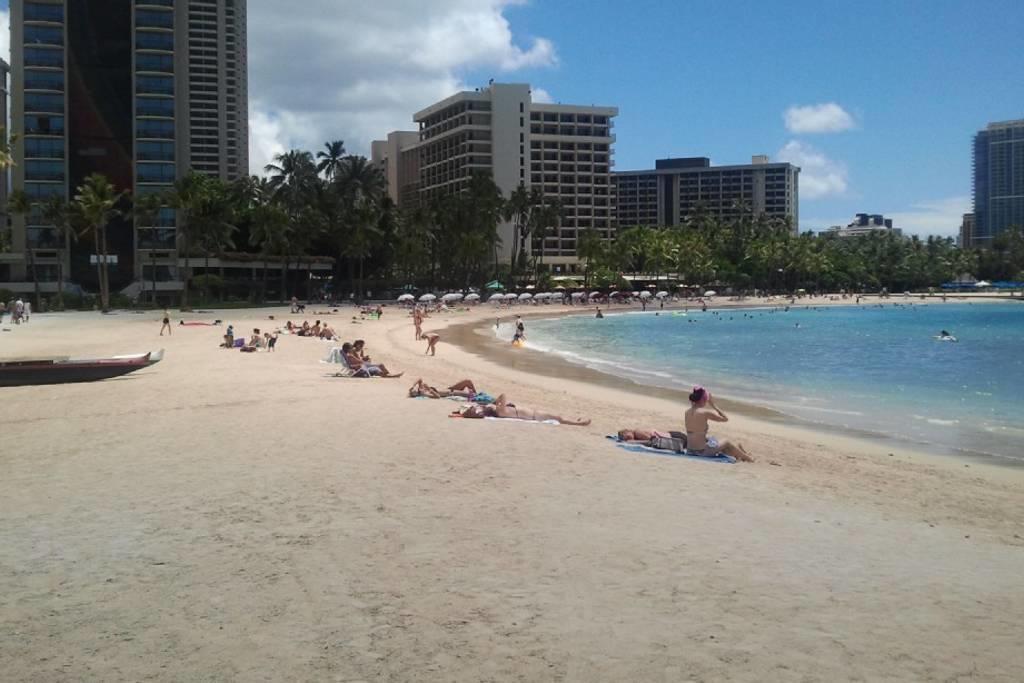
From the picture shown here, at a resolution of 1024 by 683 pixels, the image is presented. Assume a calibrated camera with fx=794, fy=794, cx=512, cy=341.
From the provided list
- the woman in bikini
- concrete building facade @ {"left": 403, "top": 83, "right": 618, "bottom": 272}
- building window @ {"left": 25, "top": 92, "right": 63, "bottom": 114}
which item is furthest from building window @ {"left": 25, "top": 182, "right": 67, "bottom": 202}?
the woman in bikini

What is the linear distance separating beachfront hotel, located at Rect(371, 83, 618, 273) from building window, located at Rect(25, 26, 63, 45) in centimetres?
5613

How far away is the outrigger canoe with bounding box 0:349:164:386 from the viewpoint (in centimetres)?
1778

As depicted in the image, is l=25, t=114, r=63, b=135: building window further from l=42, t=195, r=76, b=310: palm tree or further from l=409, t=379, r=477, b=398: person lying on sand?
l=409, t=379, r=477, b=398: person lying on sand

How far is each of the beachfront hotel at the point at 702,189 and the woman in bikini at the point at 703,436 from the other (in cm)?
17330

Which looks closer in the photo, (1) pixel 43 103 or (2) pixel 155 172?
(1) pixel 43 103

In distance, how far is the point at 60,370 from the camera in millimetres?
18047

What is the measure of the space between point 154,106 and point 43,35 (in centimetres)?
1072

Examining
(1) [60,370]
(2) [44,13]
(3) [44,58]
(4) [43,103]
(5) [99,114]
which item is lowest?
(1) [60,370]

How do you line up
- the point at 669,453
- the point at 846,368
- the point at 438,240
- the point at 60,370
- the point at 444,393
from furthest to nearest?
the point at 438,240 < the point at 846,368 < the point at 60,370 < the point at 444,393 < the point at 669,453

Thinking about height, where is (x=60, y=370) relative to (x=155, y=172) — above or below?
below

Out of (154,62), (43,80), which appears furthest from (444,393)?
(43,80)

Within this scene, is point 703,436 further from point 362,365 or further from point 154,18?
point 154,18

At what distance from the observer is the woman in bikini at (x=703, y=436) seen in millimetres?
10891

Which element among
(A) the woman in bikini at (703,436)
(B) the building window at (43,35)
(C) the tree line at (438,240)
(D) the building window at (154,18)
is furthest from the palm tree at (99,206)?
(A) the woman in bikini at (703,436)
